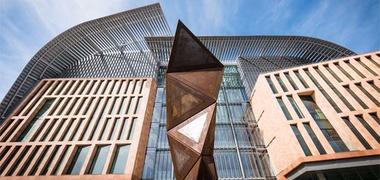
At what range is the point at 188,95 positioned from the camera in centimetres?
538

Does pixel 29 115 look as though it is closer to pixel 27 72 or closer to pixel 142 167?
pixel 27 72

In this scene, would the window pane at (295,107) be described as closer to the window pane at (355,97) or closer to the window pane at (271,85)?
the window pane at (271,85)

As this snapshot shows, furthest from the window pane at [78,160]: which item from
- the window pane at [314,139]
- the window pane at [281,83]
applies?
the window pane at [281,83]

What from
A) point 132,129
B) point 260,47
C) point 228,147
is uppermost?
point 260,47

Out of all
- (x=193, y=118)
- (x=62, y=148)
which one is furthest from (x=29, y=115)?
(x=193, y=118)

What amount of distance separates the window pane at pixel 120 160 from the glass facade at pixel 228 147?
257cm

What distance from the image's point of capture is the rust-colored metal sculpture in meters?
5.16

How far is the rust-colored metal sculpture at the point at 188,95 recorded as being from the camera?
16.9 feet

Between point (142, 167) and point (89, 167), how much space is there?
14.7 ft

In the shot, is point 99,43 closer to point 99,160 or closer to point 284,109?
point 99,160

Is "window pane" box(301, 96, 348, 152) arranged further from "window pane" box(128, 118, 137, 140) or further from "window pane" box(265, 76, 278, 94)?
"window pane" box(128, 118, 137, 140)

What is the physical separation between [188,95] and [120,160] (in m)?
13.6

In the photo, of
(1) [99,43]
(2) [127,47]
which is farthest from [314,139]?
(1) [99,43]

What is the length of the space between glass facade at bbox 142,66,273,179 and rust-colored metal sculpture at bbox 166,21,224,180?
1368cm
